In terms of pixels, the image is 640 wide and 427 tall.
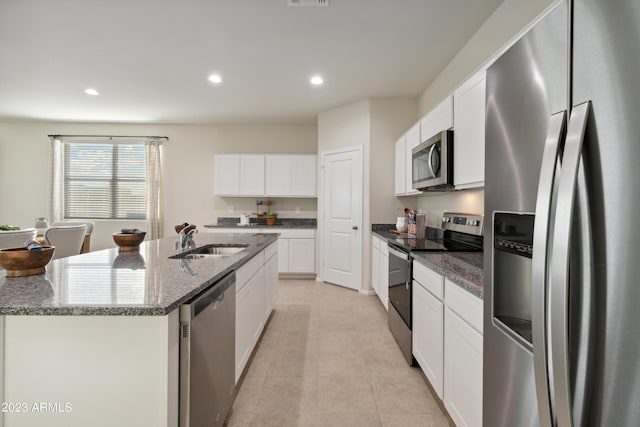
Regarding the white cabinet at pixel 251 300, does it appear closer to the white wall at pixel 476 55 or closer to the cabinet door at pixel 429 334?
the cabinet door at pixel 429 334

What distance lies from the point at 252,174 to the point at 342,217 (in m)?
1.93

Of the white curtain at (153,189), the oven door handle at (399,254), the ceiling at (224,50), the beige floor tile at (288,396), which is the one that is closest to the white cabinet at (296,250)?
the white curtain at (153,189)

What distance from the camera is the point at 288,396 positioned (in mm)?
1967

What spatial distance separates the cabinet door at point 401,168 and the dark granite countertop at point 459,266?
1764 millimetres

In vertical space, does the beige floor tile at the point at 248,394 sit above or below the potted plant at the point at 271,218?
below

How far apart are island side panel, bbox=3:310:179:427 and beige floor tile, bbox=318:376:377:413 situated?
45.1 inches

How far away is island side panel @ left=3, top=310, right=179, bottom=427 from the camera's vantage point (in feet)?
3.32

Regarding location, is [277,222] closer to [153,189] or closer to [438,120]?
[153,189]

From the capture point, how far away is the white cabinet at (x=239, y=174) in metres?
5.49

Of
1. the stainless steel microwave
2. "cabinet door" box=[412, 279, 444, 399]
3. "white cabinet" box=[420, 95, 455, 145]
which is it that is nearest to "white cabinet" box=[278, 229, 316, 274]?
the stainless steel microwave

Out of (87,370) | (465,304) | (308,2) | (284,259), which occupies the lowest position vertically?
(284,259)

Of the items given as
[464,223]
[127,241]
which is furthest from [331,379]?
[127,241]

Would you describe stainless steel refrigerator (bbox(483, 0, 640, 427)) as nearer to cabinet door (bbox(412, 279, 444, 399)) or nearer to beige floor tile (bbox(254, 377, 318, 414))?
cabinet door (bbox(412, 279, 444, 399))

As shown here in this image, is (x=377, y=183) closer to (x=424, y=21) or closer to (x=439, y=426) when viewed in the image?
(x=424, y=21)
